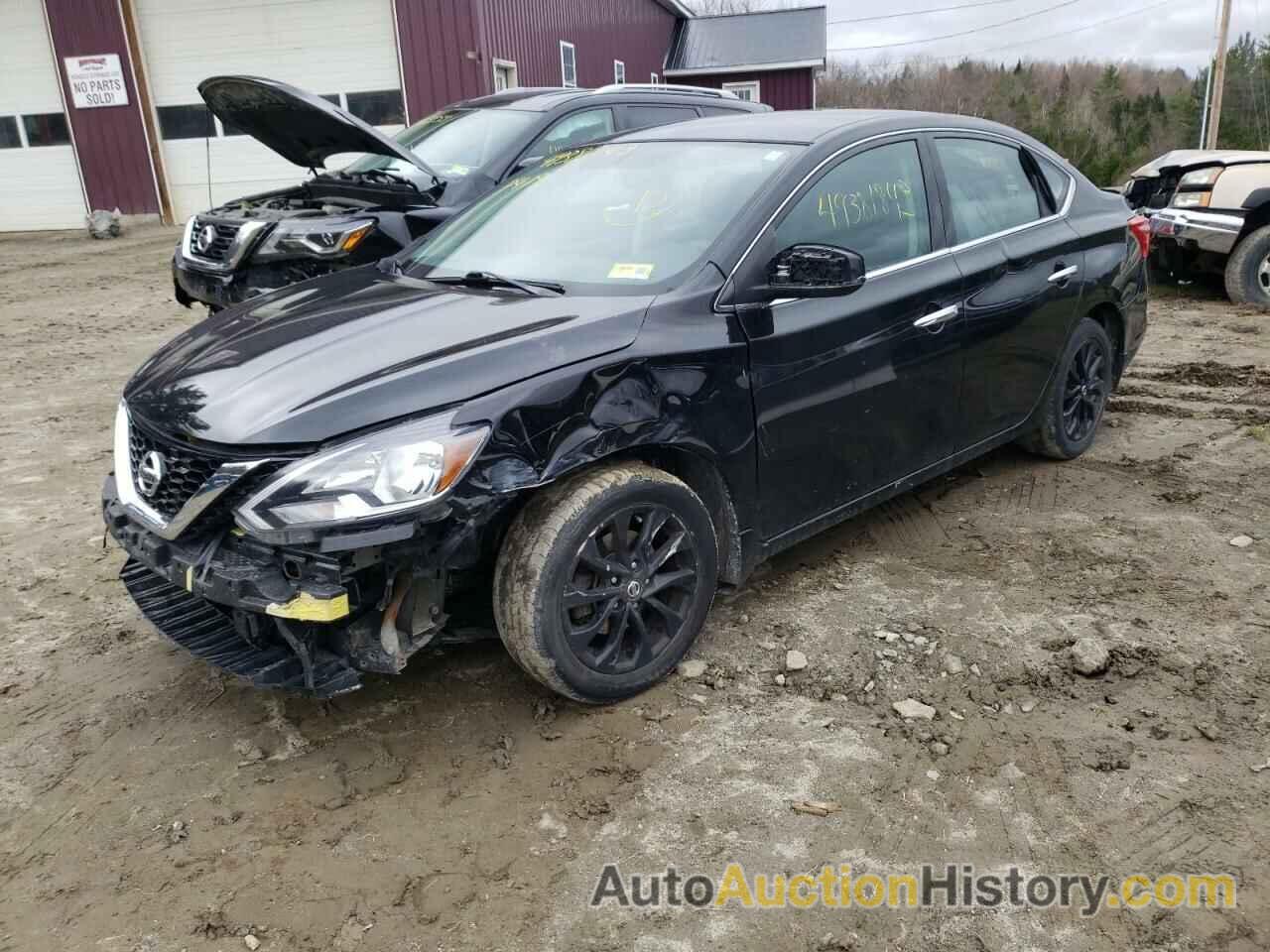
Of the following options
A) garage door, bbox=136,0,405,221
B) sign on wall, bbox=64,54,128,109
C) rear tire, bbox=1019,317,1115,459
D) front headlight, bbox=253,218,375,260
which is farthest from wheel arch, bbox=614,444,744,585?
sign on wall, bbox=64,54,128,109

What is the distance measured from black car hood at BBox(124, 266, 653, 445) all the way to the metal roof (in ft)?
88.3

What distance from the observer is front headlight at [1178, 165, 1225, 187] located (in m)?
8.75

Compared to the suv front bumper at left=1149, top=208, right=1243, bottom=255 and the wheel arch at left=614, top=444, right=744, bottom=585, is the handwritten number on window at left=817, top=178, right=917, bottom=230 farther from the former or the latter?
the suv front bumper at left=1149, top=208, right=1243, bottom=255

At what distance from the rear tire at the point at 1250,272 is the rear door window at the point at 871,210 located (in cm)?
647

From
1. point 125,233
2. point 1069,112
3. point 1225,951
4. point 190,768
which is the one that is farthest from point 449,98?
point 1069,112

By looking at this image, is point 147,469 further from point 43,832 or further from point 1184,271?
point 1184,271

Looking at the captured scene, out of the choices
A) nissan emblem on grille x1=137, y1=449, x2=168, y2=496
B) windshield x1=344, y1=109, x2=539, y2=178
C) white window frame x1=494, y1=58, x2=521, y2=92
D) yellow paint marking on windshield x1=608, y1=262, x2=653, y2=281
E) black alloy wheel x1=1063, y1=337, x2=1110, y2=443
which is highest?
white window frame x1=494, y1=58, x2=521, y2=92

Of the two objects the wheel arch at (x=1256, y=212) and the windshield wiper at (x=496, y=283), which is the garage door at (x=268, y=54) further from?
the windshield wiper at (x=496, y=283)

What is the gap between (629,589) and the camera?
10.1 feet

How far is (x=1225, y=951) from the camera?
2240 mm

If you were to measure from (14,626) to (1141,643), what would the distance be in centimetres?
409

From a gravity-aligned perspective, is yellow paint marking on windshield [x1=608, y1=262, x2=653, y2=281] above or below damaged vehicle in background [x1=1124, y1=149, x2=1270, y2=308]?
above

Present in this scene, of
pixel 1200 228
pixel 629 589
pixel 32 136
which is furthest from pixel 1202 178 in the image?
pixel 32 136

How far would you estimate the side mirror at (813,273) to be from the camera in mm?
3207
